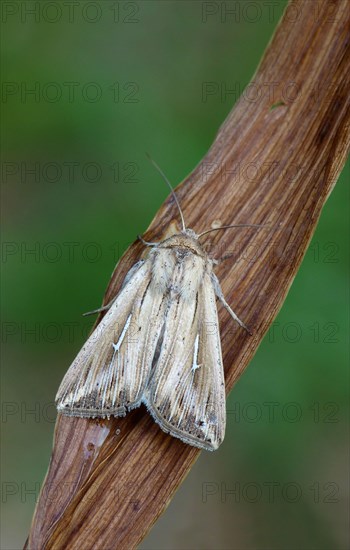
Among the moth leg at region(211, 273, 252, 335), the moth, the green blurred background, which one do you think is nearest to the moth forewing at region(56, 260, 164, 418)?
the moth

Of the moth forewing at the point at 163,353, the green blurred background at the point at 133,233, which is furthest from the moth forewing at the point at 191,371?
the green blurred background at the point at 133,233

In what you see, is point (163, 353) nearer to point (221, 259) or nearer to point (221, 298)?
point (221, 298)

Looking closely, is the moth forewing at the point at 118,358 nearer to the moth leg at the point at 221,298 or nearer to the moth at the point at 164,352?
the moth at the point at 164,352

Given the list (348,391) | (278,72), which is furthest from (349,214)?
(278,72)

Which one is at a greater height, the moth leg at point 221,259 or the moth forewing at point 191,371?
the moth leg at point 221,259

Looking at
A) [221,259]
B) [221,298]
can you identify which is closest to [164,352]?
[221,298]

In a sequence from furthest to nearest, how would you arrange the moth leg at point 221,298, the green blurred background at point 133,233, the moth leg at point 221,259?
the green blurred background at point 133,233, the moth leg at point 221,259, the moth leg at point 221,298
